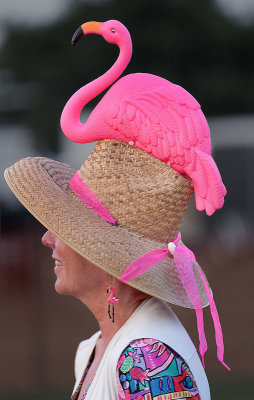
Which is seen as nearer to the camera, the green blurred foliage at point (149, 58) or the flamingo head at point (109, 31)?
the flamingo head at point (109, 31)

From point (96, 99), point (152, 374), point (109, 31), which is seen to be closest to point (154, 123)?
point (109, 31)

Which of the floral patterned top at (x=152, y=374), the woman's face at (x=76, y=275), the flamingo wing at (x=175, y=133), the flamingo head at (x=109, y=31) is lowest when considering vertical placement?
the floral patterned top at (x=152, y=374)

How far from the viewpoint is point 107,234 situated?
6.80 ft

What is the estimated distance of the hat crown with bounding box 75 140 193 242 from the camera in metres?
2.11

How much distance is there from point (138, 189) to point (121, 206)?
0.07m

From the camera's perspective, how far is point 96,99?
7398mm

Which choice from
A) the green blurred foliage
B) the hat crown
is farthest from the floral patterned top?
the green blurred foliage

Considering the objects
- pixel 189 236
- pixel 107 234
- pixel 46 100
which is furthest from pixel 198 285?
pixel 46 100

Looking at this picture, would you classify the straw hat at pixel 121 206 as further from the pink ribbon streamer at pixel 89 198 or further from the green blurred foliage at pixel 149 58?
the green blurred foliage at pixel 149 58

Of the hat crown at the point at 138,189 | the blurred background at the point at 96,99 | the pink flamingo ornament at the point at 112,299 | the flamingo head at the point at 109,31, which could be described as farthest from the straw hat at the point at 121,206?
the blurred background at the point at 96,99

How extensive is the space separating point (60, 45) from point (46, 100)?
1.88 feet

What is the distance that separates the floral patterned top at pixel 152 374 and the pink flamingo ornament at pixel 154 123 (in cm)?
39

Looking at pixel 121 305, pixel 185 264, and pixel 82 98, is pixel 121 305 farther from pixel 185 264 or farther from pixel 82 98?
pixel 82 98

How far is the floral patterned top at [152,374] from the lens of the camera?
1.87 metres
